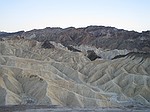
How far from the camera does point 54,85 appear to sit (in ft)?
219

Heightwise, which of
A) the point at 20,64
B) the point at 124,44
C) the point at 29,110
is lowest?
the point at 29,110

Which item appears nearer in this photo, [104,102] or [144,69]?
[104,102]

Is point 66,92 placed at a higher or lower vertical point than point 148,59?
lower

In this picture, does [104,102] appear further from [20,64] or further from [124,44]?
[124,44]

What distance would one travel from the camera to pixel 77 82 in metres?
88.2

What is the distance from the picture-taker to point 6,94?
61.3m

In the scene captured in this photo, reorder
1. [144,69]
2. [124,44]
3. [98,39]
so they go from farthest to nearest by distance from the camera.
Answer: [98,39] → [124,44] → [144,69]

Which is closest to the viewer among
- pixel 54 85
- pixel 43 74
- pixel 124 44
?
pixel 54 85

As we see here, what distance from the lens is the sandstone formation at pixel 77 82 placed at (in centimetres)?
6353

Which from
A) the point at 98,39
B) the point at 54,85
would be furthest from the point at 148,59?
the point at 98,39

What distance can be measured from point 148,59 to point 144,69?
416cm

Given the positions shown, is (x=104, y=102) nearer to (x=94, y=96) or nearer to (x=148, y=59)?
(x=94, y=96)

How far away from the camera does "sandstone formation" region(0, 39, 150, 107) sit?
208 feet

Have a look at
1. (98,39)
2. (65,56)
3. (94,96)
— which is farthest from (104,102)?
(98,39)
